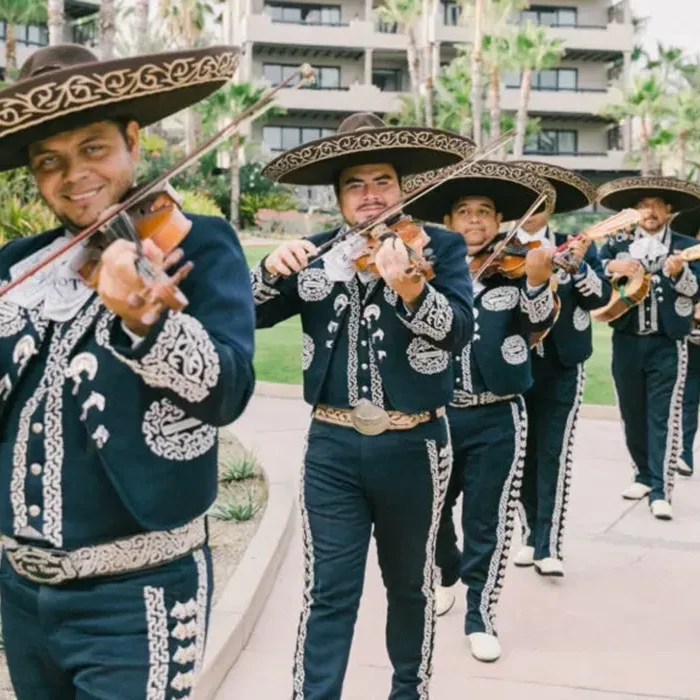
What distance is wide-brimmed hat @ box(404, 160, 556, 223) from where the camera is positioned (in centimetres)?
489

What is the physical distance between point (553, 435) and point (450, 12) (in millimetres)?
56925

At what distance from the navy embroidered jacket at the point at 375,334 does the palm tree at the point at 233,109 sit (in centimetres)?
3728

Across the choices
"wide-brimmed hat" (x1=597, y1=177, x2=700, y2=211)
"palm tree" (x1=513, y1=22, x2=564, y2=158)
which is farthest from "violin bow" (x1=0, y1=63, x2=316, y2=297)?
"palm tree" (x1=513, y1=22, x2=564, y2=158)

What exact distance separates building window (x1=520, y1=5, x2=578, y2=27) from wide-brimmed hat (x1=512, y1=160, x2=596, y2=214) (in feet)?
182

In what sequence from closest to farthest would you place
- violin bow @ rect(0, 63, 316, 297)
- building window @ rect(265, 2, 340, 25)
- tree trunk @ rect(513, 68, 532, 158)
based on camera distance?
violin bow @ rect(0, 63, 316, 297) → tree trunk @ rect(513, 68, 532, 158) → building window @ rect(265, 2, 340, 25)

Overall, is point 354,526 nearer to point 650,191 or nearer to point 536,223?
point 536,223

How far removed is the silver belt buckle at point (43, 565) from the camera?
2342 millimetres

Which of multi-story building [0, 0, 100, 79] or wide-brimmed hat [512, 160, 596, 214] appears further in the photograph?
multi-story building [0, 0, 100, 79]

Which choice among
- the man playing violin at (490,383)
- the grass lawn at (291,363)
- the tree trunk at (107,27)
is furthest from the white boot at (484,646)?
the tree trunk at (107,27)

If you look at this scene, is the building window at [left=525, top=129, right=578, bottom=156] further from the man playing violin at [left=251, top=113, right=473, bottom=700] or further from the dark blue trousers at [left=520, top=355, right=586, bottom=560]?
the man playing violin at [left=251, top=113, right=473, bottom=700]

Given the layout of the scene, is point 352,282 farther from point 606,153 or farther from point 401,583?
point 606,153

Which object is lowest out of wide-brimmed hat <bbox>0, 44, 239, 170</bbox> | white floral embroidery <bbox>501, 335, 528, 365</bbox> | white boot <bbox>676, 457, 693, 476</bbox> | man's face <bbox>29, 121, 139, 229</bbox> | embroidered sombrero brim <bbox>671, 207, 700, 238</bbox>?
white boot <bbox>676, 457, 693, 476</bbox>

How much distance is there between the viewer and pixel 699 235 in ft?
30.2

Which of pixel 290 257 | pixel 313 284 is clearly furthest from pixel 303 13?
pixel 290 257
